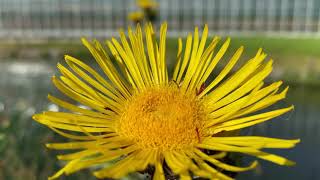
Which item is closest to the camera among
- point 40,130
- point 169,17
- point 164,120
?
point 164,120

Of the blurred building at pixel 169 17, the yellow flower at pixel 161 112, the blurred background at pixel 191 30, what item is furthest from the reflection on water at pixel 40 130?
the blurred building at pixel 169 17

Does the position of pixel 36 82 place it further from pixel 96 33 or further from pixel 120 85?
pixel 120 85

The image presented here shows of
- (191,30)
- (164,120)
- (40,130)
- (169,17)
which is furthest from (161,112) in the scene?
(169,17)

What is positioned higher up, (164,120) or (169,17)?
(169,17)

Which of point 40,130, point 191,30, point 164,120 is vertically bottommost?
point 40,130

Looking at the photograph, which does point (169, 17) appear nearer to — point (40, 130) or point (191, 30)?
point (191, 30)

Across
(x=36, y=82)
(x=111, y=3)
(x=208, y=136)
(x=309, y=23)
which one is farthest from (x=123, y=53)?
(x=111, y=3)

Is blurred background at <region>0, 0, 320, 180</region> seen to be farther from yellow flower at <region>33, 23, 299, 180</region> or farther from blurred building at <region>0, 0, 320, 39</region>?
yellow flower at <region>33, 23, 299, 180</region>

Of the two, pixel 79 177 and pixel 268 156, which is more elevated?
pixel 268 156
